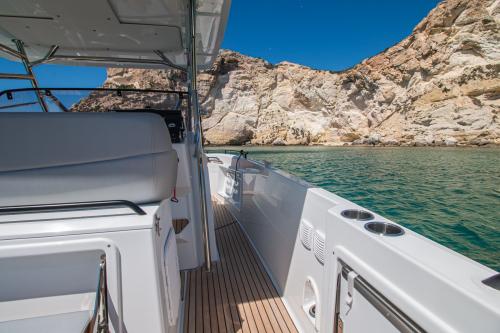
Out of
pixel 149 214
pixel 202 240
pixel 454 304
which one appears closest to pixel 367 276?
pixel 454 304

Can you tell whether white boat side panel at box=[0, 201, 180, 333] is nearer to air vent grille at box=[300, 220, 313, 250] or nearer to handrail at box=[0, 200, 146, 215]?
handrail at box=[0, 200, 146, 215]

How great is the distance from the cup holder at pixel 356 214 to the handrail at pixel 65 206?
82 cm

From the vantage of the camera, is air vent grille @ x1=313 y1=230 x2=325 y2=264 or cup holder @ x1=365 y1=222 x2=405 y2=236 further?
air vent grille @ x1=313 y1=230 x2=325 y2=264

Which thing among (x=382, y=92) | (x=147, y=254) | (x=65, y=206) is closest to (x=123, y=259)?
(x=147, y=254)

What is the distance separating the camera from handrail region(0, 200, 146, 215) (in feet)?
2.83

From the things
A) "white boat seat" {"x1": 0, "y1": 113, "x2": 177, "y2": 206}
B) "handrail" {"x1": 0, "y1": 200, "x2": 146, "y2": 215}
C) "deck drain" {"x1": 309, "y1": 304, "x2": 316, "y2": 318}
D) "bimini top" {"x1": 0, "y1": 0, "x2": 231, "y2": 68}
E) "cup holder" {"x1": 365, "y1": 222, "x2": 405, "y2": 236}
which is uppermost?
"bimini top" {"x1": 0, "y1": 0, "x2": 231, "y2": 68}

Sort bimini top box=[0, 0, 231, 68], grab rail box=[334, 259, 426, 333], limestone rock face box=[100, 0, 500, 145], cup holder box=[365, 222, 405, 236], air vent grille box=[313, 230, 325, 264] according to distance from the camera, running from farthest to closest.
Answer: limestone rock face box=[100, 0, 500, 145], bimini top box=[0, 0, 231, 68], air vent grille box=[313, 230, 325, 264], cup holder box=[365, 222, 405, 236], grab rail box=[334, 259, 426, 333]

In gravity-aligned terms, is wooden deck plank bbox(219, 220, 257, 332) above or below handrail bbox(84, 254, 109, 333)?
below

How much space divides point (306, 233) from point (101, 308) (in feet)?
3.33

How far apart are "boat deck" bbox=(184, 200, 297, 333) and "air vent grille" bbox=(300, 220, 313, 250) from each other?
503 mm

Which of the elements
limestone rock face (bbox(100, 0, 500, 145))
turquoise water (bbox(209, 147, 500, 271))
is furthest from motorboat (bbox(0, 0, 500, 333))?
limestone rock face (bbox(100, 0, 500, 145))

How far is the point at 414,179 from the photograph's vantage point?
26.3ft

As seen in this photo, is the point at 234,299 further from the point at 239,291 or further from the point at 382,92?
the point at 382,92

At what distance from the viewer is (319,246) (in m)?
1.26
